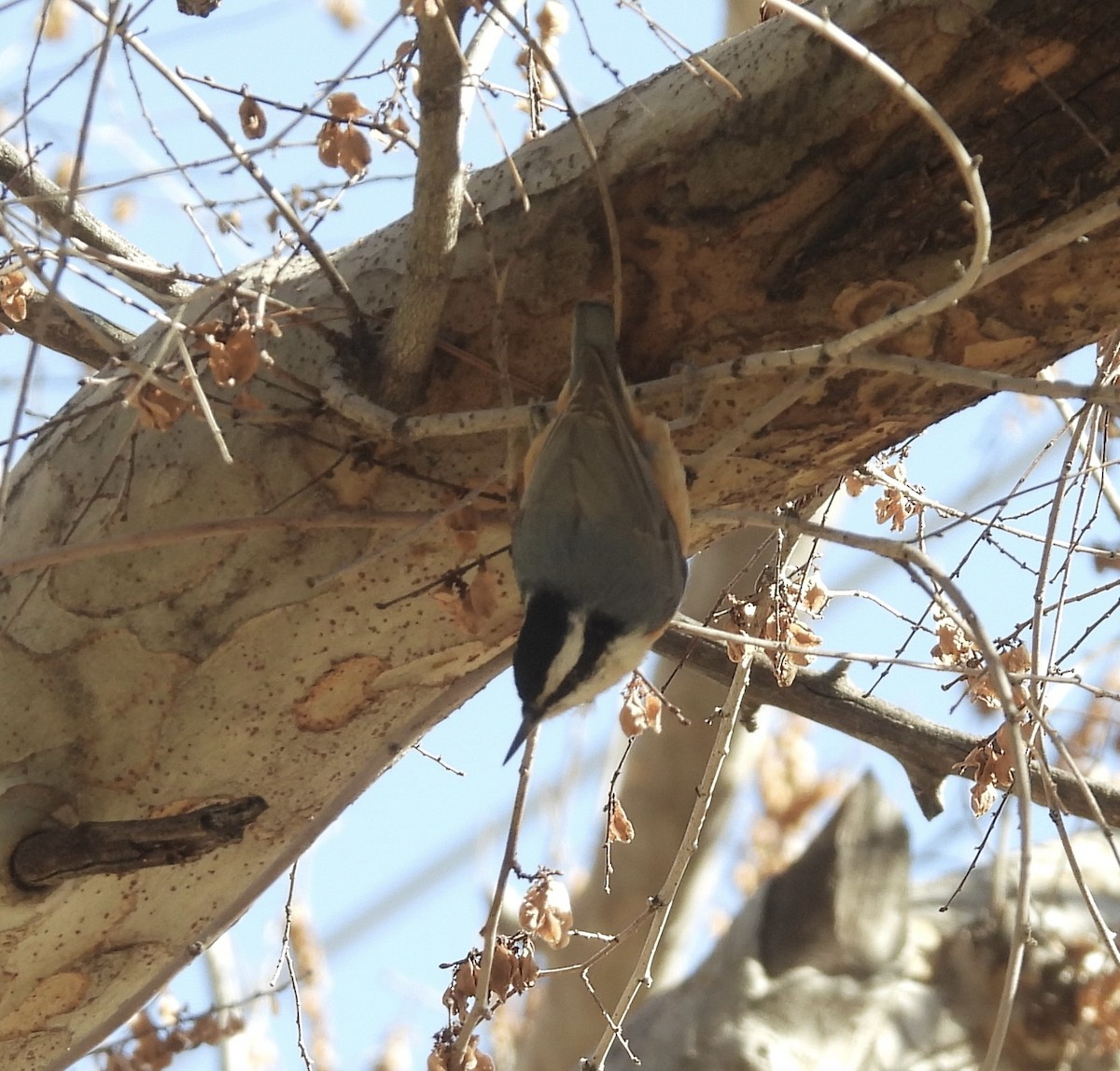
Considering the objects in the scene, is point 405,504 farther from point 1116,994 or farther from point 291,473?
point 1116,994

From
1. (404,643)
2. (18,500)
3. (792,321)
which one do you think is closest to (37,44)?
(18,500)

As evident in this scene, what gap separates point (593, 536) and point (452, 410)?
30 centimetres

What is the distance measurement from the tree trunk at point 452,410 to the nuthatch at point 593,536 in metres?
0.08

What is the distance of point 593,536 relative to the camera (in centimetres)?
203

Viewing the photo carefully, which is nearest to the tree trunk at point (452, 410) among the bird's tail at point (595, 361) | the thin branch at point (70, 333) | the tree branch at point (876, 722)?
Result: the bird's tail at point (595, 361)

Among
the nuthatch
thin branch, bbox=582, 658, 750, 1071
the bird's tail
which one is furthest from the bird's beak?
the bird's tail

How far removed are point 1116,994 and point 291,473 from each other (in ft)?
8.85

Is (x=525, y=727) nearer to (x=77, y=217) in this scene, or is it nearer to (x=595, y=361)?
(x=595, y=361)

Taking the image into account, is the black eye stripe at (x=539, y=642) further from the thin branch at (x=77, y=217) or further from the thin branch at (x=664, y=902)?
the thin branch at (x=77, y=217)

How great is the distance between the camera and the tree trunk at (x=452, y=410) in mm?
1750

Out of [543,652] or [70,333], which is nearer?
[543,652]

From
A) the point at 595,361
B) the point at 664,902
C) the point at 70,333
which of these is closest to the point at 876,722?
the point at 664,902

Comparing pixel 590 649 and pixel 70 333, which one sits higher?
pixel 70 333

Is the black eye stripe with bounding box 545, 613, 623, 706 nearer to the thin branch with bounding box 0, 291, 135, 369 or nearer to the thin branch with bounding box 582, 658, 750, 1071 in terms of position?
the thin branch with bounding box 582, 658, 750, 1071
